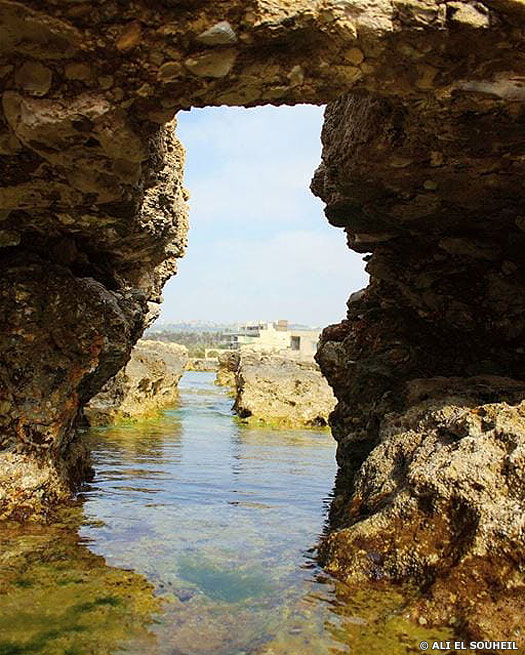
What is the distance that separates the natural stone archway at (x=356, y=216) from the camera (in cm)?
363

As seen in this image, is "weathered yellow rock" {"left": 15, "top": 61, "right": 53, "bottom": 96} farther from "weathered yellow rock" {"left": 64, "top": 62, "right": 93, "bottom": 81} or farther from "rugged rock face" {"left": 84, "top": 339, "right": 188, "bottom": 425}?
"rugged rock face" {"left": 84, "top": 339, "right": 188, "bottom": 425}

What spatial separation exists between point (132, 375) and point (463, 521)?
12398 millimetres

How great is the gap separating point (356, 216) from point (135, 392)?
10027 millimetres

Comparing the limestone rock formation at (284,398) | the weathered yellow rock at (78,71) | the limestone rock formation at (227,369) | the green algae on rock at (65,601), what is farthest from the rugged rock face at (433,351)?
the limestone rock formation at (227,369)

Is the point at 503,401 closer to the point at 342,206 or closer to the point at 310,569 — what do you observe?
the point at 310,569

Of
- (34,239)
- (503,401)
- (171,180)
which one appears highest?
(171,180)

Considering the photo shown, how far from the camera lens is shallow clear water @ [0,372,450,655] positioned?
3432 mm

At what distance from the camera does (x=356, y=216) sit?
676 cm

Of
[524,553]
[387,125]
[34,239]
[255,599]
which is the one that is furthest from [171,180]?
[524,553]

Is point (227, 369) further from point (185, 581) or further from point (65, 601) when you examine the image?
point (65, 601)

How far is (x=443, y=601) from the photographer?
12.3ft

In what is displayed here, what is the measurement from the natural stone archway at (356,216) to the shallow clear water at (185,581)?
483mm

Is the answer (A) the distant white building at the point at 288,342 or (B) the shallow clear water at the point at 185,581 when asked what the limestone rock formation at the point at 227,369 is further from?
(B) the shallow clear water at the point at 185,581

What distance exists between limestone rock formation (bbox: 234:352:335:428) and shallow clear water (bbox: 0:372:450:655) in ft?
26.4
